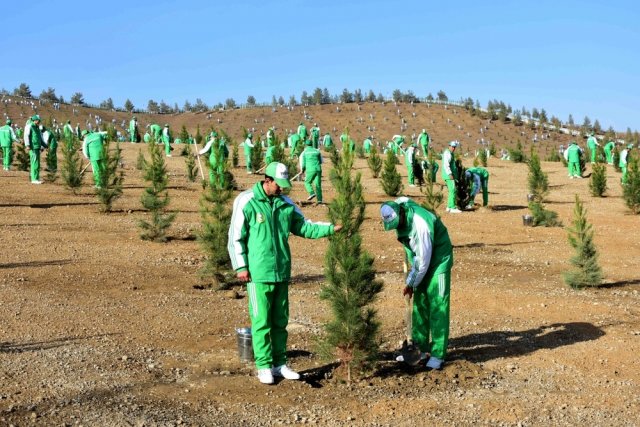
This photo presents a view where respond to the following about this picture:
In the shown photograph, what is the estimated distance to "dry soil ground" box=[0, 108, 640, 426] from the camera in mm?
5531

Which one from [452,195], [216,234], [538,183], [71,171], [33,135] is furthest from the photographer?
[538,183]

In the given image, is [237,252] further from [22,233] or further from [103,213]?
[103,213]

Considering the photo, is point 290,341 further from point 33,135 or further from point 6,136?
point 6,136

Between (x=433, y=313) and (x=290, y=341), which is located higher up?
(x=433, y=313)

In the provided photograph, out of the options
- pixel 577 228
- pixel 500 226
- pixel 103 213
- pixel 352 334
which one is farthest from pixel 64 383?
pixel 500 226

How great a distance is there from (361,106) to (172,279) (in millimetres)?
85787

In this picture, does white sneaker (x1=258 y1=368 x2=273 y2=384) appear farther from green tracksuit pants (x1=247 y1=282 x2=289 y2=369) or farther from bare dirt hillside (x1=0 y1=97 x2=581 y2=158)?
bare dirt hillside (x1=0 y1=97 x2=581 y2=158)

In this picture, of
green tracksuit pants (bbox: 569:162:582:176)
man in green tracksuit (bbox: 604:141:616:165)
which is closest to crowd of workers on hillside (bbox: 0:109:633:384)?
green tracksuit pants (bbox: 569:162:582:176)

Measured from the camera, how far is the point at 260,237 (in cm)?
590

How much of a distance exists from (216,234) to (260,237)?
173 inches

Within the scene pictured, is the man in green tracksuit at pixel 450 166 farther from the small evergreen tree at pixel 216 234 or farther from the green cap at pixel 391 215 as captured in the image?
the green cap at pixel 391 215

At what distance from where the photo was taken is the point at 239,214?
5895mm

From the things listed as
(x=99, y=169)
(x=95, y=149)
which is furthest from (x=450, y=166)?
(x=95, y=149)

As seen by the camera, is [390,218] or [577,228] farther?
[577,228]
